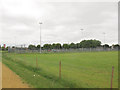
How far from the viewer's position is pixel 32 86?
6723mm

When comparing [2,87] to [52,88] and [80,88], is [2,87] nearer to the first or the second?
[52,88]

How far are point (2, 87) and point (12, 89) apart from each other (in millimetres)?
697

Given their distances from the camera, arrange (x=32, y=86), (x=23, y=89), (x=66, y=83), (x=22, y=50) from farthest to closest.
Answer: (x=22, y=50) < (x=66, y=83) < (x=32, y=86) < (x=23, y=89)

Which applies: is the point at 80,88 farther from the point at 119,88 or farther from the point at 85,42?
the point at 85,42

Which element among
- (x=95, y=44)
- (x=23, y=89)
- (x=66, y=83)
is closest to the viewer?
(x=23, y=89)

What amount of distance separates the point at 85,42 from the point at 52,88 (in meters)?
129

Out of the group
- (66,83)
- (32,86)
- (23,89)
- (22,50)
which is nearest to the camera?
(23,89)

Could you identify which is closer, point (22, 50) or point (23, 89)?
point (23, 89)

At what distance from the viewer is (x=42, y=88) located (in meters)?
6.48

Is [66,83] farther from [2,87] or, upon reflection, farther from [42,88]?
[2,87]

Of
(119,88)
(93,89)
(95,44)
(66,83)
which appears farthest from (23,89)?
(95,44)

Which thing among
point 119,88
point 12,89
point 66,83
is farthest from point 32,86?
point 119,88

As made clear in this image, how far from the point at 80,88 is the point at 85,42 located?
128 meters

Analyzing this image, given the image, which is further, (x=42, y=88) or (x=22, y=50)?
(x=22, y=50)
